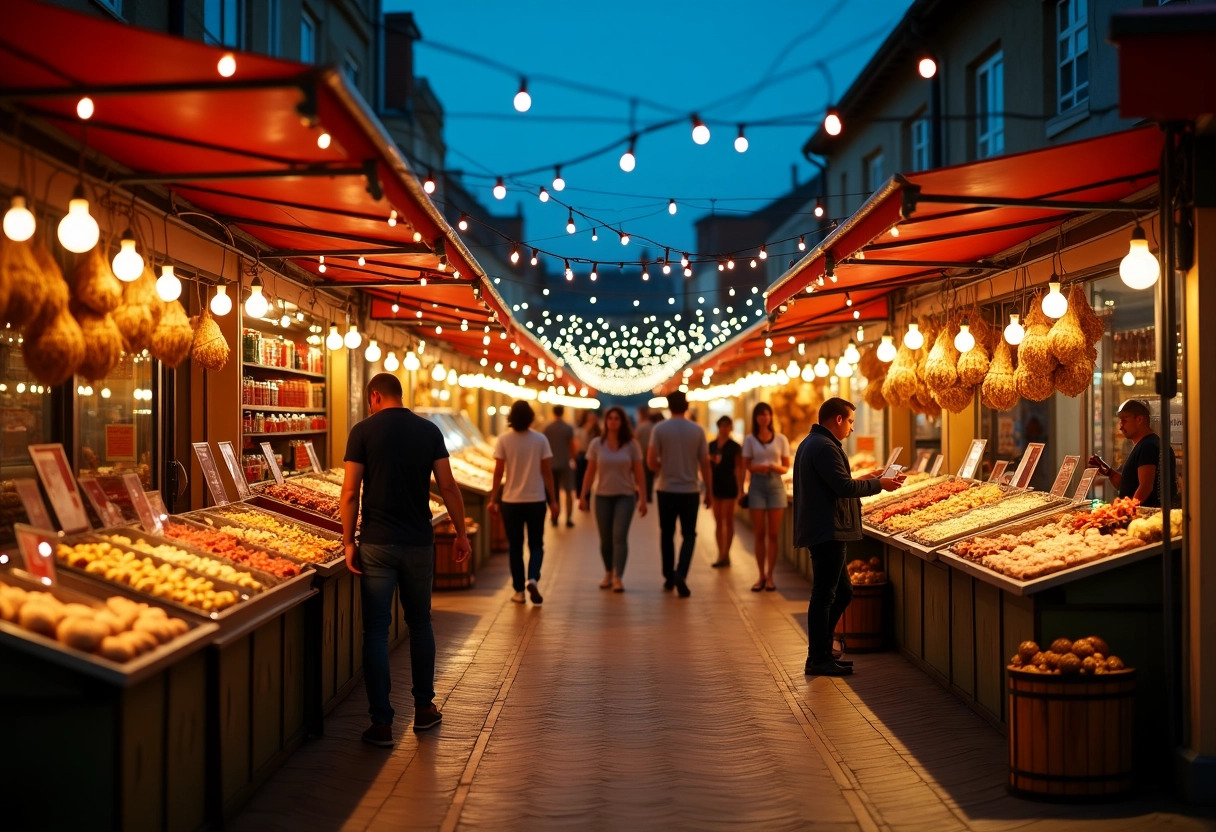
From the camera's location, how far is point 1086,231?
27.7 feet

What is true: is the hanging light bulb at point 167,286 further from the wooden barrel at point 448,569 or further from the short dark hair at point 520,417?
the wooden barrel at point 448,569

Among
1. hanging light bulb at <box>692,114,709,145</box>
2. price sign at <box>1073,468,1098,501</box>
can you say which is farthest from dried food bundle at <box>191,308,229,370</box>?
price sign at <box>1073,468,1098,501</box>

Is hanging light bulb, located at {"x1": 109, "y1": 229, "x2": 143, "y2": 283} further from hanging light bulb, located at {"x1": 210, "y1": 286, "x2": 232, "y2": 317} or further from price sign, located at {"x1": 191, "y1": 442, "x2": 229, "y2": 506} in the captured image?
price sign, located at {"x1": 191, "y1": 442, "x2": 229, "y2": 506}

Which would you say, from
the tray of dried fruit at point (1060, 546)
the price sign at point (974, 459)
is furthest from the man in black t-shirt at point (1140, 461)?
the price sign at point (974, 459)

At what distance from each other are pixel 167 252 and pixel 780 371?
49.2ft

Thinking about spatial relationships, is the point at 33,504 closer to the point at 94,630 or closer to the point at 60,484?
the point at 60,484

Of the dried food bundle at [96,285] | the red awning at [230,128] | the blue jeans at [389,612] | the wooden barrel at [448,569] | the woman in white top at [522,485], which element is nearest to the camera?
the red awning at [230,128]

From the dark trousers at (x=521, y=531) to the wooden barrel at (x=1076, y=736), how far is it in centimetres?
700

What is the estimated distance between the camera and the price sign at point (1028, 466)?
935cm

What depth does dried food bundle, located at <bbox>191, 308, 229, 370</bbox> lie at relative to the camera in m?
8.00

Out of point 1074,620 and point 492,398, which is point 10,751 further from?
point 492,398

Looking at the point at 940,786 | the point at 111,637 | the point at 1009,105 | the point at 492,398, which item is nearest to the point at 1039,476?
the point at 1009,105

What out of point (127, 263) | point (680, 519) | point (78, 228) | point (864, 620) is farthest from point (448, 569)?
point (78, 228)

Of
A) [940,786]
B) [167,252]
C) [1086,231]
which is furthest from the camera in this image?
[1086,231]
